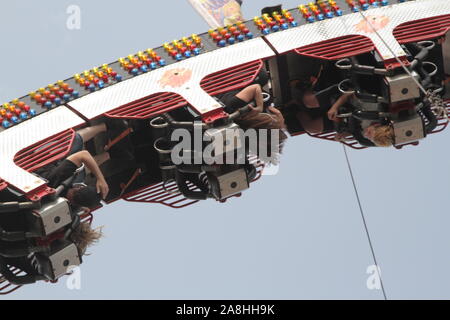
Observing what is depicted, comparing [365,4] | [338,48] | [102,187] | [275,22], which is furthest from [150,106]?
[365,4]

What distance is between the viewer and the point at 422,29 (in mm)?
36969

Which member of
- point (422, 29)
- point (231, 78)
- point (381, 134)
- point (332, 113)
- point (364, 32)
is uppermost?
point (231, 78)

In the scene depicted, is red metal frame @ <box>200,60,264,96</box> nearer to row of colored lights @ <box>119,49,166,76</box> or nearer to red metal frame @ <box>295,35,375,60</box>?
red metal frame @ <box>295,35,375,60</box>

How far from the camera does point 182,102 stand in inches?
1399

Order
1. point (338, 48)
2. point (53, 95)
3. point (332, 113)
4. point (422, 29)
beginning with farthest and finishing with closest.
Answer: point (422, 29)
point (332, 113)
point (338, 48)
point (53, 95)

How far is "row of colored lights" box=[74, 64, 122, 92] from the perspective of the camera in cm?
3642

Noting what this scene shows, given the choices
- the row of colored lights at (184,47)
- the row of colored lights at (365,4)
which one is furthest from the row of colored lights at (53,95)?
the row of colored lights at (365,4)

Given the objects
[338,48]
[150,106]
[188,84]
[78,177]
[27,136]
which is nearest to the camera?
[78,177]

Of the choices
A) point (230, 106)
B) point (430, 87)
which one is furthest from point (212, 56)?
point (430, 87)

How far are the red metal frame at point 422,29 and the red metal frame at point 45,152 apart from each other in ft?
21.5

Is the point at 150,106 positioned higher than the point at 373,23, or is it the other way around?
the point at 150,106

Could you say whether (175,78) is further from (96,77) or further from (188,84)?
(96,77)

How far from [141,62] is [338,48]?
3707mm

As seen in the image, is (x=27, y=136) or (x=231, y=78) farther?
(x=231, y=78)
